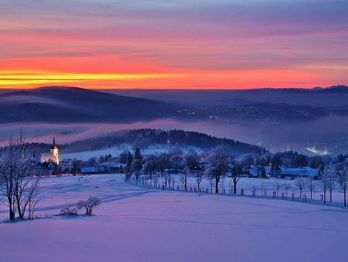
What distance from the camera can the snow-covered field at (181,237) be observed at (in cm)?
3052

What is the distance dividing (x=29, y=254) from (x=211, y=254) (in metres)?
8.93

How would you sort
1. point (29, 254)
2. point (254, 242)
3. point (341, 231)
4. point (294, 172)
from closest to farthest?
point (29, 254), point (254, 242), point (341, 231), point (294, 172)

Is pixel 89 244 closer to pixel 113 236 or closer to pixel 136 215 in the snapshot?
pixel 113 236

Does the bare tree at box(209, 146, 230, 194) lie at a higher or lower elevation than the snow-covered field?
higher

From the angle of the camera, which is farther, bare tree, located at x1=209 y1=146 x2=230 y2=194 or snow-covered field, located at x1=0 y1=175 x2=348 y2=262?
bare tree, located at x1=209 y1=146 x2=230 y2=194

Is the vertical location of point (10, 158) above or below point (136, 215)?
above

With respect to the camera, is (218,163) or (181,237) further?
(218,163)

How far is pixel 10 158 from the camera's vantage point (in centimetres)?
5031

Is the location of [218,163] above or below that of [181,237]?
above

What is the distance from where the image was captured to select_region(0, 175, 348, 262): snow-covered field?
1201 inches

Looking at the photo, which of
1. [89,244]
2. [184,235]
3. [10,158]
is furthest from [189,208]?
[89,244]

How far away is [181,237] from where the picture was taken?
123 ft

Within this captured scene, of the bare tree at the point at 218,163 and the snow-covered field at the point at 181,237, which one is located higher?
the bare tree at the point at 218,163

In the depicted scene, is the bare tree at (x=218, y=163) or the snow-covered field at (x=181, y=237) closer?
the snow-covered field at (x=181, y=237)
